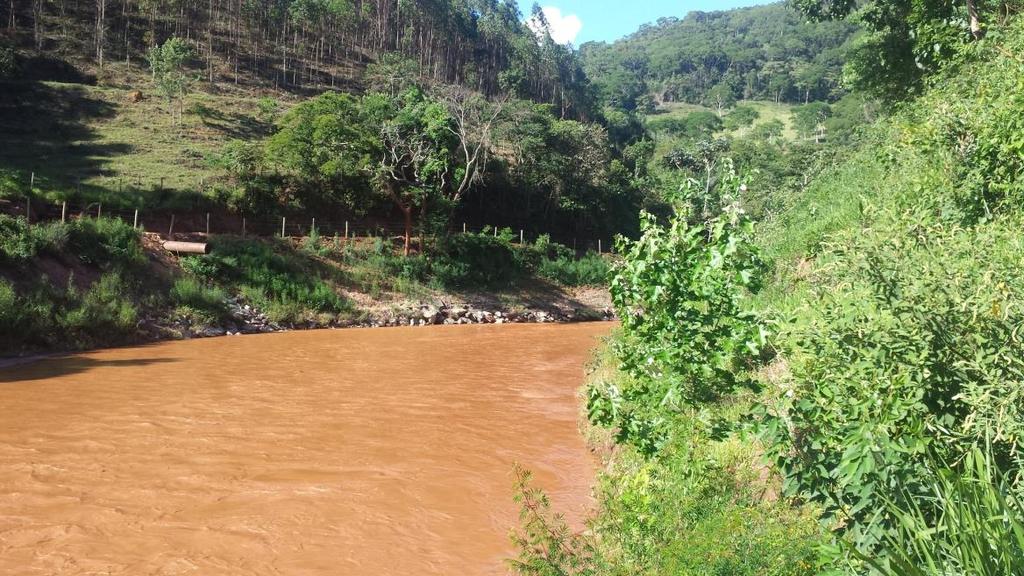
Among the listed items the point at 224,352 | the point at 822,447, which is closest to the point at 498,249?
the point at 224,352

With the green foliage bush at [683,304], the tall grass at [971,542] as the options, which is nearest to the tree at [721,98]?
the green foliage bush at [683,304]

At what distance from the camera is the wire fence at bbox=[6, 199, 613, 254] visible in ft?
76.1

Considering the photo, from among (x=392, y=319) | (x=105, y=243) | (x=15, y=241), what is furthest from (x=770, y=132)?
(x=15, y=241)

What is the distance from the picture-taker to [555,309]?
3606 cm

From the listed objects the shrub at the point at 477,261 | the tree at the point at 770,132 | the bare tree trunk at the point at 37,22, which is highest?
the tree at the point at 770,132

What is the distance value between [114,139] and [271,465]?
37.8 m

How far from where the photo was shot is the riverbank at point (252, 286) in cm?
1770

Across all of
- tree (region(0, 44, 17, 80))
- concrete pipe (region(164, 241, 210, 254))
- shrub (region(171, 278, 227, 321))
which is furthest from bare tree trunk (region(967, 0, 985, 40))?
tree (region(0, 44, 17, 80))

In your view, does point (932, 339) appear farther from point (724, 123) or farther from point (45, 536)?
point (724, 123)

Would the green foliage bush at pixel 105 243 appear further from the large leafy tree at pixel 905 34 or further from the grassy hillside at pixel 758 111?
the grassy hillside at pixel 758 111

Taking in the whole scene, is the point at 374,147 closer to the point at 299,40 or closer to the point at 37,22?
the point at 37,22

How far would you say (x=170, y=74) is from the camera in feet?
149

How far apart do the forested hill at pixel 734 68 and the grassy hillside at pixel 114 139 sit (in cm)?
8368

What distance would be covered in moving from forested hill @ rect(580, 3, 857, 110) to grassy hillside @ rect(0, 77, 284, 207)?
83.7 m
